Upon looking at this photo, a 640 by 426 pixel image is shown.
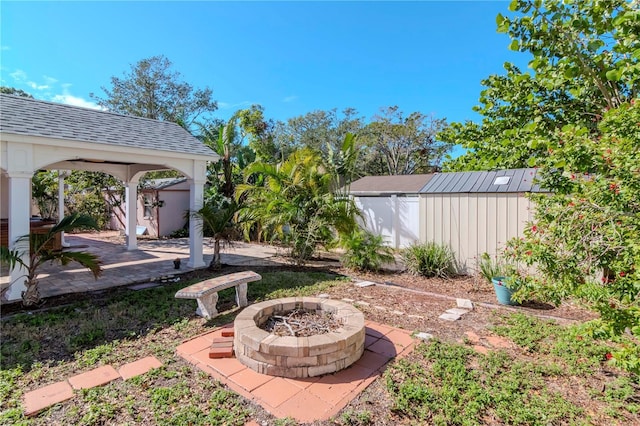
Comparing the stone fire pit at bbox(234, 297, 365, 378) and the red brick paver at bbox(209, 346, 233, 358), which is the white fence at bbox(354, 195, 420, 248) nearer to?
the stone fire pit at bbox(234, 297, 365, 378)

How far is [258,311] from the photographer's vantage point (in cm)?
429

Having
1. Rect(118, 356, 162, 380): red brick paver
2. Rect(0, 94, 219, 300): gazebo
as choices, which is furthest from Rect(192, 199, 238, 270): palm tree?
Rect(118, 356, 162, 380): red brick paver

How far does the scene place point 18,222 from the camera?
574cm

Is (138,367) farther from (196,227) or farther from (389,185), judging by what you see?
(389,185)

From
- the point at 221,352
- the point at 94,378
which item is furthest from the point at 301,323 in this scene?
the point at 94,378

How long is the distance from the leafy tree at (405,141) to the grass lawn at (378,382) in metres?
24.0

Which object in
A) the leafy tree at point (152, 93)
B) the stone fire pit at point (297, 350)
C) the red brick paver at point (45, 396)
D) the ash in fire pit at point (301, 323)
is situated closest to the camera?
the red brick paver at point (45, 396)

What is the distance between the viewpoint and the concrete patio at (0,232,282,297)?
279 inches

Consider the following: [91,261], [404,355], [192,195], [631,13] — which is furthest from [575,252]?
[192,195]

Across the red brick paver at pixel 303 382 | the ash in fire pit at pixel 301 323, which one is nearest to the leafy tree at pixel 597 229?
the red brick paver at pixel 303 382

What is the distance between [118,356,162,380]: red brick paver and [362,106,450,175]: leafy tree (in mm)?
26049

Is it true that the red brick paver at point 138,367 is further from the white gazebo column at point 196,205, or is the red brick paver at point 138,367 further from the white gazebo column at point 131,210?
the white gazebo column at point 131,210

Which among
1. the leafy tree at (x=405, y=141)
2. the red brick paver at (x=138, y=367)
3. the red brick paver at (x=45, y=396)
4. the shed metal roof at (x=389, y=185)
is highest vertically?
the leafy tree at (x=405, y=141)

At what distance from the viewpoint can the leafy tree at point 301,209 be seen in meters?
9.03
